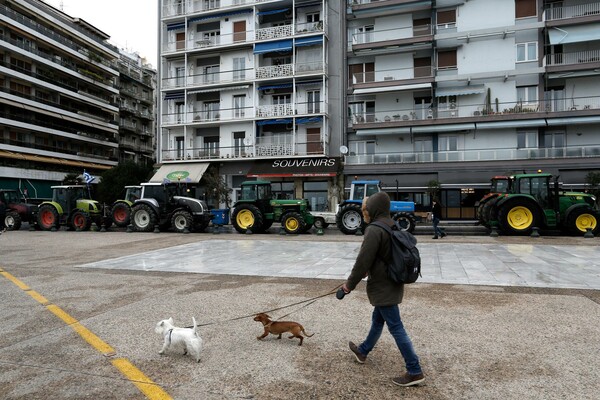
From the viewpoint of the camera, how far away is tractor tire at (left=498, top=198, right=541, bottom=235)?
14906 millimetres

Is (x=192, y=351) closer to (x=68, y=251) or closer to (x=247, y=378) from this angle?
(x=247, y=378)

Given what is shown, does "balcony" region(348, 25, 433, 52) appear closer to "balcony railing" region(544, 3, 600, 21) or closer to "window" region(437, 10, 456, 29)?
"window" region(437, 10, 456, 29)

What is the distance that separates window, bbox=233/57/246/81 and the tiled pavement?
2046cm

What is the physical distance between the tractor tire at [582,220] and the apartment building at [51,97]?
1545 inches

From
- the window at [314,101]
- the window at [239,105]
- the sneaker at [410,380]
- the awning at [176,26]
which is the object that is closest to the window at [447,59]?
the window at [314,101]

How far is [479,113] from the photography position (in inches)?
1020

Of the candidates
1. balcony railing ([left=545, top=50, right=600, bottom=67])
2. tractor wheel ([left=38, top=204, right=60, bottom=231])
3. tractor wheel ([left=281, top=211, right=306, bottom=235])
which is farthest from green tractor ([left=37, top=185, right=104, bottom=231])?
balcony railing ([left=545, top=50, right=600, bottom=67])

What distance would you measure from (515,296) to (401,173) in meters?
21.1

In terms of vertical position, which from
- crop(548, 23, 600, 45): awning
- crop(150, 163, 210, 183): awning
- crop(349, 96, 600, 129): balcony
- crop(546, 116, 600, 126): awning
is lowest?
crop(150, 163, 210, 183): awning

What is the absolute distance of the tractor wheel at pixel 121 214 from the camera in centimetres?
1970

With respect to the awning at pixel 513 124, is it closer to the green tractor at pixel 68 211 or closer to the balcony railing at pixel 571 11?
the balcony railing at pixel 571 11

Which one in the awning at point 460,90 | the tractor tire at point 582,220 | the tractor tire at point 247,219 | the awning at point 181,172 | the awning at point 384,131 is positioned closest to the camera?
the tractor tire at point 582,220

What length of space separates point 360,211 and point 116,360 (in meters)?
14.0

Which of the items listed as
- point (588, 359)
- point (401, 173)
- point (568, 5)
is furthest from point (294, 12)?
point (588, 359)
